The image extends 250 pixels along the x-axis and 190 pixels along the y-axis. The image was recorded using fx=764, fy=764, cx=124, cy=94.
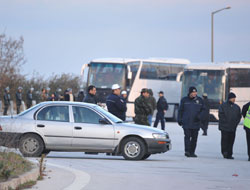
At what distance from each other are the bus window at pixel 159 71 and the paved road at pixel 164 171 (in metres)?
28.1

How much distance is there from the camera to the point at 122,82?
46906 mm

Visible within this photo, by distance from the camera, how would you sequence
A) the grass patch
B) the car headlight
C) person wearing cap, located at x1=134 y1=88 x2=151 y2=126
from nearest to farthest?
1. the grass patch
2. the car headlight
3. person wearing cap, located at x1=134 y1=88 x2=151 y2=126

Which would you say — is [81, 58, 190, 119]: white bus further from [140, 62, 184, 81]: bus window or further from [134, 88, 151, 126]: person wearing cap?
[134, 88, 151, 126]: person wearing cap

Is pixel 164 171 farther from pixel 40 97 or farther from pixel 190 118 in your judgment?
pixel 40 97

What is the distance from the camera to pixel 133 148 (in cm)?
1742

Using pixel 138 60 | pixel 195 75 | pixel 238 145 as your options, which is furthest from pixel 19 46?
pixel 238 145

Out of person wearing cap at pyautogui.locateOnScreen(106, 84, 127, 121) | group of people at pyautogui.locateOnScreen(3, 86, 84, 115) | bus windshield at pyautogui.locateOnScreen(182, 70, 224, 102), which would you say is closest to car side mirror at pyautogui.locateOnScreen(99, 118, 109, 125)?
person wearing cap at pyautogui.locateOnScreen(106, 84, 127, 121)

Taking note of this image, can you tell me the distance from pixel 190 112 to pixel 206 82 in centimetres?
2622

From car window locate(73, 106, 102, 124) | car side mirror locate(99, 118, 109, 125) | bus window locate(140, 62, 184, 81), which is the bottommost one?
car side mirror locate(99, 118, 109, 125)

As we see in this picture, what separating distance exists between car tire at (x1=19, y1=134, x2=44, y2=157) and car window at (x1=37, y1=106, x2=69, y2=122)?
558 millimetres

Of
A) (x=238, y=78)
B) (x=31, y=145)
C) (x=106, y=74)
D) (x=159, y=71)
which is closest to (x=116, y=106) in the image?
(x=31, y=145)

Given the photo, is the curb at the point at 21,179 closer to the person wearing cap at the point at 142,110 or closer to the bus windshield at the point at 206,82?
the person wearing cap at the point at 142,110

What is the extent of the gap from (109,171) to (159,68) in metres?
35.5

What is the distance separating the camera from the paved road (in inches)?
479
